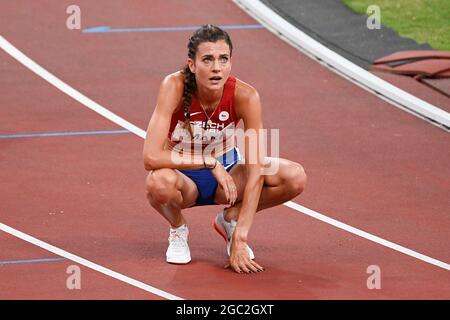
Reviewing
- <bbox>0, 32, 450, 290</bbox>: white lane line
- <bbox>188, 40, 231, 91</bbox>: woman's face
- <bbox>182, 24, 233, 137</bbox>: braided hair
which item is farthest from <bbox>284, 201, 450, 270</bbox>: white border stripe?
<bbox>188, 40, 231, 91</bbox>: woman's face

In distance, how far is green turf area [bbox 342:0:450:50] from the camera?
41.7 feet

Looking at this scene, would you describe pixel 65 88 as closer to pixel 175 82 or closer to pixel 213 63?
pixel 175 82

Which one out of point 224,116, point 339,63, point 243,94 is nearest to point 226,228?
point 224,116

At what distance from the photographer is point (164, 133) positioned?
7516mm

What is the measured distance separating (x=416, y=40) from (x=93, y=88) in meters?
3.34

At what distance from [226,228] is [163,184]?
22.8 inches

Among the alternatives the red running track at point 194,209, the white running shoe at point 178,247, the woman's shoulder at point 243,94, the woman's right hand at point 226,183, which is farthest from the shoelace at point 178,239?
the woman's shoulder at point 243,94

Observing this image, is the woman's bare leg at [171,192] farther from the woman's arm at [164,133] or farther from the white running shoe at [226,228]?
the white running shoe at [226,228]

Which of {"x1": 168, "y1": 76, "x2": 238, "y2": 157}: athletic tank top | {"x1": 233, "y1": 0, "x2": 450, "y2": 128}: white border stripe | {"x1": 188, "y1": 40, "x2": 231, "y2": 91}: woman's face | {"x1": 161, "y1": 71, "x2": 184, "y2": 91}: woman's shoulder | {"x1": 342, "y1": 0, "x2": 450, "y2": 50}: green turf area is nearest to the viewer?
{"x1": 188, "y1": 40, "x2": 231, "y2": 91}: woman's face

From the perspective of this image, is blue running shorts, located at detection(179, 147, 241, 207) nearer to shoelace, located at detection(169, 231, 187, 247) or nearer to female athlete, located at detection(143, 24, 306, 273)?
female athlete, located at detection(143, 24, 306, 273)

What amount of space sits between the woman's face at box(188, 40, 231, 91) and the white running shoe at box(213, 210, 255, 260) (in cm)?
88

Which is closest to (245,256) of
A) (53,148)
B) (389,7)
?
(53,148)

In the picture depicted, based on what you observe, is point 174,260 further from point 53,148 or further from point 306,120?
point 306,120

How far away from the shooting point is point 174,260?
7.69m
